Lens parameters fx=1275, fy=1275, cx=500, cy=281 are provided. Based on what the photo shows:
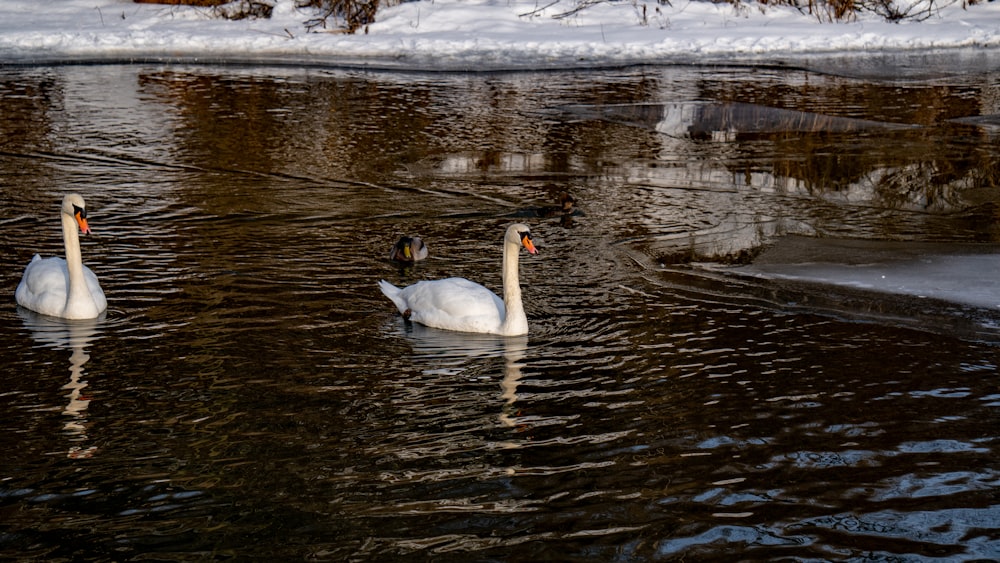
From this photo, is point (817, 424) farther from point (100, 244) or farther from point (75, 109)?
point (75, 109)

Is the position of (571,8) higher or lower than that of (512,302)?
higher

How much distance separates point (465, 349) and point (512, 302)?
413mm

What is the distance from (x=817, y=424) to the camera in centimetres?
612

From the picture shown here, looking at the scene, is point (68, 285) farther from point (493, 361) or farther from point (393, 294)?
point (493, 361)

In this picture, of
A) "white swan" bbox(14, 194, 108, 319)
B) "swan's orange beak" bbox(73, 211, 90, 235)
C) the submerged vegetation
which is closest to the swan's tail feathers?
"white swan" bbox(14, 194, 108, 319)

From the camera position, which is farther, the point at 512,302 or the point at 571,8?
the point at 571,8

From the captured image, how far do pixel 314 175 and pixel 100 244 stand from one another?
9.90ft

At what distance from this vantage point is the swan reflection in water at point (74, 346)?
233 inches

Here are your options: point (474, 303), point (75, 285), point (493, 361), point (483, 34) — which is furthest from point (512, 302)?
point (483, 34)

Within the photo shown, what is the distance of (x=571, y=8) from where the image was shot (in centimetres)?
2714

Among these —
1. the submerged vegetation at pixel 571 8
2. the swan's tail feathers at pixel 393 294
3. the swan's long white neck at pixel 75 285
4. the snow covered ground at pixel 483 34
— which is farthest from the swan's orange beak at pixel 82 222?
the submerged vegetation at pixel 571 8

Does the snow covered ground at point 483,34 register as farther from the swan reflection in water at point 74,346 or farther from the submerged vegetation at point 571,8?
the swan reflection in water at point 74,346

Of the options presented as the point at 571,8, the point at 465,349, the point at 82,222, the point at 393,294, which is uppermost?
the point at 571,8

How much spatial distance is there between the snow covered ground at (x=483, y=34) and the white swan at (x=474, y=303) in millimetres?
13843
